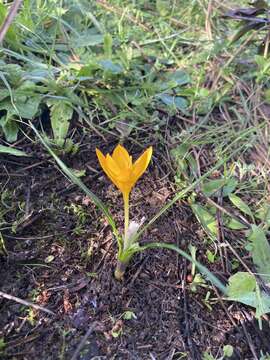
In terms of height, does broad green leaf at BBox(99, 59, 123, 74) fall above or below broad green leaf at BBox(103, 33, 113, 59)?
below

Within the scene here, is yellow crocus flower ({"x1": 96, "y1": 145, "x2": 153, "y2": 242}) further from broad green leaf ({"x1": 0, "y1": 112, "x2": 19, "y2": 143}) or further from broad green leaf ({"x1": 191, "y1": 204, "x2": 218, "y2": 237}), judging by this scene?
broad green leaf ({"x1": 0, "y1": 112, "x2": 19, "y2": 143})

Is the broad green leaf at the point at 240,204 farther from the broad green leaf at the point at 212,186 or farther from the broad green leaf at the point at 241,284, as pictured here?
the broad green leaf at the point at 241,284

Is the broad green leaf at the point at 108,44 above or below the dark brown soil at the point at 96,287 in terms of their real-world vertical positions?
above

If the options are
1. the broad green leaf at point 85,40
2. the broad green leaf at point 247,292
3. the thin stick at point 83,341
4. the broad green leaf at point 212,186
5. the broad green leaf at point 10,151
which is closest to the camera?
the thin stick at point 83,341

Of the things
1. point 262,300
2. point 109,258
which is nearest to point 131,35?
point 109,258

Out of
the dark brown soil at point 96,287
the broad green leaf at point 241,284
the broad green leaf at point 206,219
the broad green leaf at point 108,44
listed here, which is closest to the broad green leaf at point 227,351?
the dark brown soil at point 96,287

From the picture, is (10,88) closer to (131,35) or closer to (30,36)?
(30,36)

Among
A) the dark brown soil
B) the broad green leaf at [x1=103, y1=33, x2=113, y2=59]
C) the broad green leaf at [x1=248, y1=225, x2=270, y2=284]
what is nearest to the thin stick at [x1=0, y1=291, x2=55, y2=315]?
the dark brown soil
